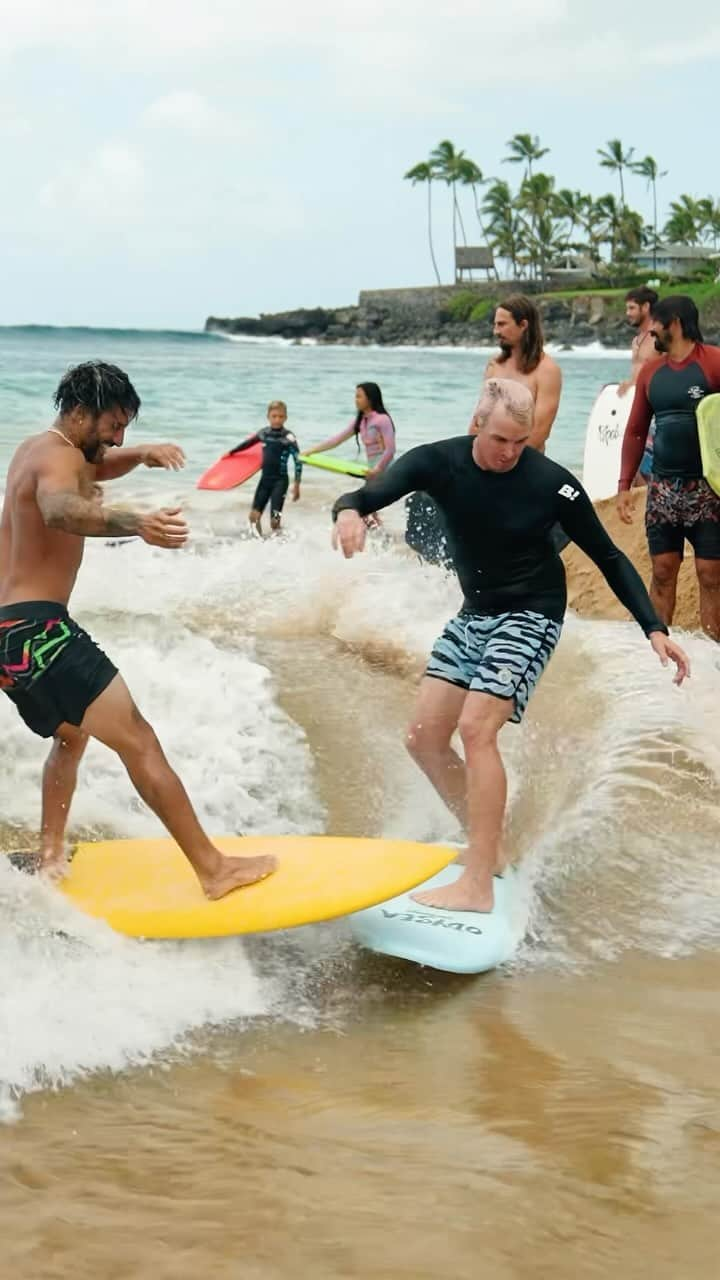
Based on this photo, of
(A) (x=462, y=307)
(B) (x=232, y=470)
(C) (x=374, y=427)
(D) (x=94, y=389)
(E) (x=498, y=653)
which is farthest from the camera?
(A) (x=462, y=307)

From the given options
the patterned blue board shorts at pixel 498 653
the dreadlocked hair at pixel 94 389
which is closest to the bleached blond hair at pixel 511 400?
the patterned blue board shorts at pixel 498 653

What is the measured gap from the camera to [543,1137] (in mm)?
2766

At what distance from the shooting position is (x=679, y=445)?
626 cm

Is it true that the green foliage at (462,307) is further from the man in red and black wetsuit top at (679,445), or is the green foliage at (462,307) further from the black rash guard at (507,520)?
the black rash guard at (507,520)

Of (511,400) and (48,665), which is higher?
(511,400)

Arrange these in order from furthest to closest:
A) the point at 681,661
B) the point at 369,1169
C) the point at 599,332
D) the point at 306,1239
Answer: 1. the point at 599,332
2. the point at 681,661
3. the point at 369,1169
4. the point at 306,1239

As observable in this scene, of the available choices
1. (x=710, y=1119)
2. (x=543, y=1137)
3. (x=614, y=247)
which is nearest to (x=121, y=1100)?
(x=543, y=1137)

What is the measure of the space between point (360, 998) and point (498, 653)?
1145 millimetres

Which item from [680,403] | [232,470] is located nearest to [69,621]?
[680,403]

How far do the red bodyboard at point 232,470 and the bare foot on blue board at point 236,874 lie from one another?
1124 cm

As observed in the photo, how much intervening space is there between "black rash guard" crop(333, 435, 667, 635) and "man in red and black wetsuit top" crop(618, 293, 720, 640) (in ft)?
7.32

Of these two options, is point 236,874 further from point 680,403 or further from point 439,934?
point 680,403

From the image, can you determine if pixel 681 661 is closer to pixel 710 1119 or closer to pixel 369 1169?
pixel 710 1119

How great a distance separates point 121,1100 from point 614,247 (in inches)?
→ 4186
